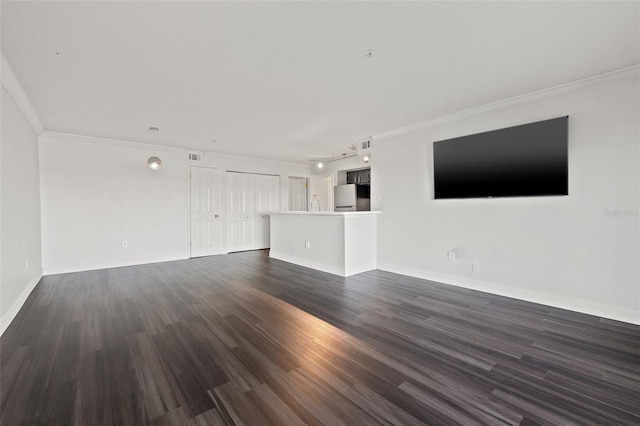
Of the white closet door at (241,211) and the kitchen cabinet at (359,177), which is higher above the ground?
the kitchen cabinet at (359,177)

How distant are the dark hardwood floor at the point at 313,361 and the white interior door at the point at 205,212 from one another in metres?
3.00

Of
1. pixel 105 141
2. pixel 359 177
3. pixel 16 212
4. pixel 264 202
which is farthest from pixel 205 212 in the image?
pixel 359 177

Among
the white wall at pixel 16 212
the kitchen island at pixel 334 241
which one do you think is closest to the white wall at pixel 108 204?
A: the white wall at pixel 16 212

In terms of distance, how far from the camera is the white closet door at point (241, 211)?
7141 mm

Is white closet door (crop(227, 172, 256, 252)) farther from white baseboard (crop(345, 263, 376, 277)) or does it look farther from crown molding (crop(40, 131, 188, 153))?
white baseboard (crop(345, 263, 376, 277))

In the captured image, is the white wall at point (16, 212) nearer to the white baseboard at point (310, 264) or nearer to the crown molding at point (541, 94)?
the white baseboard at point (310, 264)

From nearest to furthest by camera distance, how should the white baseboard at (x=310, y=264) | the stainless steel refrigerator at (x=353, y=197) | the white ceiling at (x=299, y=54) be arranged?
the white ceiling at (x=299, y=54), the white baseboard at (x=310, y=264), the stainless steel refrigerator at (x=353, y=197)

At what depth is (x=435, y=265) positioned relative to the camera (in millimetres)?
4238

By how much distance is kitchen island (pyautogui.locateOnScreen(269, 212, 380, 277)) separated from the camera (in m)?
4.60

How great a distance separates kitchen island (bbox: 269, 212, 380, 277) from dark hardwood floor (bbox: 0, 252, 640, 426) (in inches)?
46.7

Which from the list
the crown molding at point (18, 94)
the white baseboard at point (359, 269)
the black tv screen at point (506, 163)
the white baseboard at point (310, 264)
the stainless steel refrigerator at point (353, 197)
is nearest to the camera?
the crown molding at point (18, 94)

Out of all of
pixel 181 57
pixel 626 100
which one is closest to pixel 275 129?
pixel 181 57

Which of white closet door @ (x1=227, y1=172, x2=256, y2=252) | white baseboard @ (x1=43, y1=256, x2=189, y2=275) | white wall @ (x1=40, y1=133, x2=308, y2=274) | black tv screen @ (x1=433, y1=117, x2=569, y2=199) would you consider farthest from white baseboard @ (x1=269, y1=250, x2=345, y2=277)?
white baseboard @ (x1=43, y1=256, x2=189, y2=275)

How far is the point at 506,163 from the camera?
11.4ft
